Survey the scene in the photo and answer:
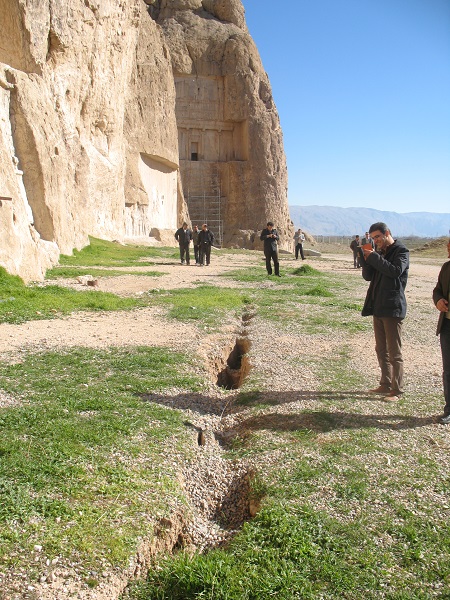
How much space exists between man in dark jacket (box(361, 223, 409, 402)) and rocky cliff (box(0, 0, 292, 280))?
9.14 metres

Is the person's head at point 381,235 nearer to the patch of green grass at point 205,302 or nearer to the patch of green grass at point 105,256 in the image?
the patch of green grass at point 205,302

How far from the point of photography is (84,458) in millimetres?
4578

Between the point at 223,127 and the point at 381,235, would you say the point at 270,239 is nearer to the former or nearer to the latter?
the point at 381,235

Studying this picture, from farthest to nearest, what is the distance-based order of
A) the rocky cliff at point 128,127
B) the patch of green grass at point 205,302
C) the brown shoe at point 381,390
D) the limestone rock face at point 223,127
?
the limestone rock face at point 223,127 < the rocky cliff at point 128,127 < the patch of green grass at point 205,302 < the brown shoe at point 381,390

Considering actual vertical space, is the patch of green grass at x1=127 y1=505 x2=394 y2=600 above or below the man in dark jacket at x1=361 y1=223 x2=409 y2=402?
below

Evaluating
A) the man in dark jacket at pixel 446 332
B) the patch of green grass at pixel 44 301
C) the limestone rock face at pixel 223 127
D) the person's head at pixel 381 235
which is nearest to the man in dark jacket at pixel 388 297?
the person's head at pixel 381 235

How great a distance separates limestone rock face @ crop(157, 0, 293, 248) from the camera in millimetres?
49250

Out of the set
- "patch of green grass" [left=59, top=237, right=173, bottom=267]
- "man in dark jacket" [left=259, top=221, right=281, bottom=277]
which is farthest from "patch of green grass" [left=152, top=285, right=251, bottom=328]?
"patch of green grass" [left=59, top=237, right=173, bottom=267]

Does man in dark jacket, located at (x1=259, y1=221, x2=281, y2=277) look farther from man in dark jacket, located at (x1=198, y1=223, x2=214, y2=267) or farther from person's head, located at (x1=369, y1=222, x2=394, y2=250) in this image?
person's head, located at (x1=369, y1=222, x2=394, y2=250)

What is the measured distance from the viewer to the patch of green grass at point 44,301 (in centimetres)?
1026

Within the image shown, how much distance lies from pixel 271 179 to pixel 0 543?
48742mm

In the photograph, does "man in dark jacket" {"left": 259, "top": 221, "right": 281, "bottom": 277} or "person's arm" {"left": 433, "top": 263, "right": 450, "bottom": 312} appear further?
"man in dark jacket" {"left": 259, "top": 221, "right": 281, "bottom": 277}

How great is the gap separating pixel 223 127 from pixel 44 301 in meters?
42.6

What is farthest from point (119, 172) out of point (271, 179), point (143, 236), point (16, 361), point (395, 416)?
point (395, 416)
